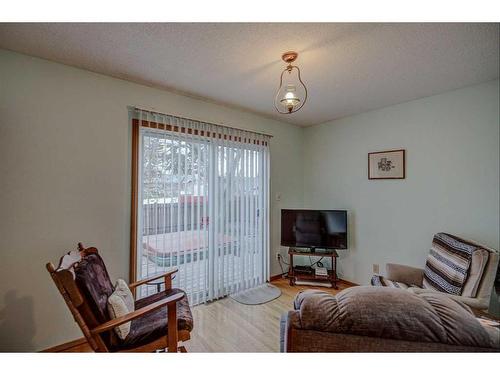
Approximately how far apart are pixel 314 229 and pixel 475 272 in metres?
1.48

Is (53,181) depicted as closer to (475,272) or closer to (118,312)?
(118,312)

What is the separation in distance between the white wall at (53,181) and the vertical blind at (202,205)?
20 centimetres

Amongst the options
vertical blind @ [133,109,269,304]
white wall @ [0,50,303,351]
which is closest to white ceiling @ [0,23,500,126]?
white wall @ [0,50,303,351]

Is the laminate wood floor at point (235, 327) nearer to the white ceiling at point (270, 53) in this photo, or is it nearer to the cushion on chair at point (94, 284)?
the cushion on chair at point (94, 284)

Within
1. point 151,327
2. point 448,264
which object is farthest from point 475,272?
point 151,327

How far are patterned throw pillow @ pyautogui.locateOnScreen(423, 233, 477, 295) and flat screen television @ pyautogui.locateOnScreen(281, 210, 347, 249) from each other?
88 centimetres

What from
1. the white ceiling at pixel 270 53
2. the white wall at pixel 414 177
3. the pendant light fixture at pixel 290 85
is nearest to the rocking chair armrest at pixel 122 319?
the pendant light fixture at pixel 290 85

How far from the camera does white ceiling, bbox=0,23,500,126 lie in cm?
127

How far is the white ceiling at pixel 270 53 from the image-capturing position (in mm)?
1273

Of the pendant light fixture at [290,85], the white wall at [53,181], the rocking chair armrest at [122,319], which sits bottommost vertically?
the rocking chair armrest at [122,319]

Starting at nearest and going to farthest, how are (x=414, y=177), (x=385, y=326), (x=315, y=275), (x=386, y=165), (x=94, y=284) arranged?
(x=385, y=326) < (x=94, y=284) < (x=414, y=177) < (x=386, y=165) < (x=315, y=275)

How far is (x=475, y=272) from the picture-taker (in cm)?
152

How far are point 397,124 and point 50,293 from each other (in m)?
3.52

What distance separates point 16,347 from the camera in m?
1.48
